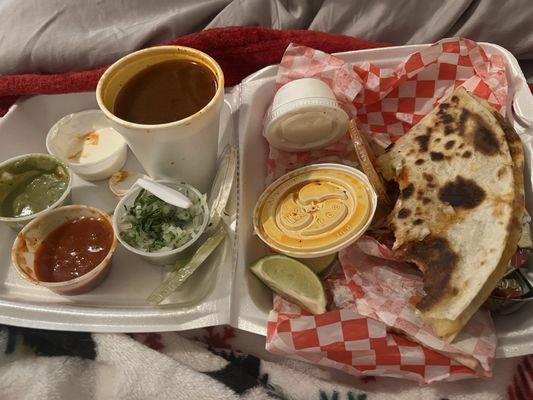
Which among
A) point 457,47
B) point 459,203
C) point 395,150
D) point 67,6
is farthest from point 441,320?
point 67,6

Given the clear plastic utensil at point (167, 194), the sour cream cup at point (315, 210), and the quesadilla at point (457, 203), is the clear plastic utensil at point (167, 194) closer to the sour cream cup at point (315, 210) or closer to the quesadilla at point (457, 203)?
the sour cream cup at point (315, 210)

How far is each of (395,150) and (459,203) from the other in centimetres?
23

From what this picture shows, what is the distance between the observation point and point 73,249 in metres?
1.14

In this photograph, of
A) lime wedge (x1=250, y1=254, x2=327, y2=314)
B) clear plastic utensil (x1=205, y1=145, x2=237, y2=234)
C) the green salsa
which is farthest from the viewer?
the green salsa

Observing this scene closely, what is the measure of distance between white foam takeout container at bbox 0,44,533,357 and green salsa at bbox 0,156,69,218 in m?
0.07

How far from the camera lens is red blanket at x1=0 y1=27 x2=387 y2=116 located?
4.59 feet

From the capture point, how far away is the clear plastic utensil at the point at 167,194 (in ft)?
Result: 3.55

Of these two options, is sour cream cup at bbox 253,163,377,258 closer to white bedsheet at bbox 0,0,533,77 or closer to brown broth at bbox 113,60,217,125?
brown broth at bbox 113,60,217,125

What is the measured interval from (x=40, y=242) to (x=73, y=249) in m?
0.08

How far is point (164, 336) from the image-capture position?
1.10 metres

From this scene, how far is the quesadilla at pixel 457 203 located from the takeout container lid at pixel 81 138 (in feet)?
2.44

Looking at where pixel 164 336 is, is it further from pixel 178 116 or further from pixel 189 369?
pixel 178 116

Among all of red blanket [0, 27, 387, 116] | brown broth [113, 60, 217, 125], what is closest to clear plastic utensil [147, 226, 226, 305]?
brown broth [113, 60, 217, 125]

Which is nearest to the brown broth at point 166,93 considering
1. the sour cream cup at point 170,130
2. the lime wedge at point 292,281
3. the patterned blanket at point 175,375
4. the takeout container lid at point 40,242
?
the sour cream cup at point 170,130
